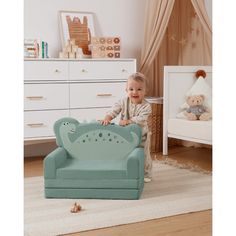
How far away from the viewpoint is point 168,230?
2.07m

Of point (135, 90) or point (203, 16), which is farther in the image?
point (203, 16)

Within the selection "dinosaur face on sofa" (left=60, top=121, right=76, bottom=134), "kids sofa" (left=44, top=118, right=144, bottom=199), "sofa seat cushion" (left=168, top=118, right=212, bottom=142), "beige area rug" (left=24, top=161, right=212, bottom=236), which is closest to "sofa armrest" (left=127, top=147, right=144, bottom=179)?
"kids sofa" (left=44, top=118, right=144, bottom=199)

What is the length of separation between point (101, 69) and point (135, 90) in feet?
3.95

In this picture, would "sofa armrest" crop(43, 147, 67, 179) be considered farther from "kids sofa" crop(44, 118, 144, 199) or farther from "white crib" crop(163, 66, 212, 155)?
"white crib" crop(163, 66, 212, 155)

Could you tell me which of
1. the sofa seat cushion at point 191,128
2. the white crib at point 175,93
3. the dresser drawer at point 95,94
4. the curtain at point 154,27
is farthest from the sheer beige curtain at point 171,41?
the sofa seat cushion at point 191,128

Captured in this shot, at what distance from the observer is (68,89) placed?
3.99 metres

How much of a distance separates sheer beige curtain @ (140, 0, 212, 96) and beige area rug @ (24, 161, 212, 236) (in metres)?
1.72

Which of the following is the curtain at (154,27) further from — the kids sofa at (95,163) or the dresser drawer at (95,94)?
the kids sofa at (95,163)

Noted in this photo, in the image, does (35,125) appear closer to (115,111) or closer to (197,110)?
(115,111)

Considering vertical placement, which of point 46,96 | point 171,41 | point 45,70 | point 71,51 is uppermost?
point 171,41

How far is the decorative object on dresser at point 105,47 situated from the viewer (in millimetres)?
4254

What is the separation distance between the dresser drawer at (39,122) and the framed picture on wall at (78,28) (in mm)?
740

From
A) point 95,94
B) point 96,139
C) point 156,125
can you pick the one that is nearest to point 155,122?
point 156,125

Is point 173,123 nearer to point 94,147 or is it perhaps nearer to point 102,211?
point 94,147
